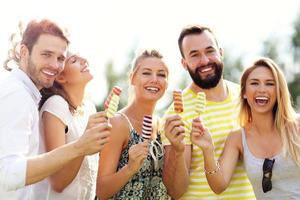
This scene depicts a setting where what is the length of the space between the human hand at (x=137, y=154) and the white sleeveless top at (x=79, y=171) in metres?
0.53

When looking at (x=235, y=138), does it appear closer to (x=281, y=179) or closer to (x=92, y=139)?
(x=281, y=179)

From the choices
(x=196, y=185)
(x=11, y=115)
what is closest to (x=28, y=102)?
(x=11, y=115)

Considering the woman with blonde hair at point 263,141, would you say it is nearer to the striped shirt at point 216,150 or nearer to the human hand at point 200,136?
the human hand at point 200,136

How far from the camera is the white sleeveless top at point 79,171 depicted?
18.8 ft

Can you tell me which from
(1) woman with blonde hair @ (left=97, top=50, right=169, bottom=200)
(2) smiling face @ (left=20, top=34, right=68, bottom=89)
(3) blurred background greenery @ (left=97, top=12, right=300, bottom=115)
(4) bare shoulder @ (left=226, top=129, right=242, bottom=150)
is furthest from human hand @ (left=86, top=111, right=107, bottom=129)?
(3) blurred background greenery @ (left=97, top=12, right=300, bottom=115)

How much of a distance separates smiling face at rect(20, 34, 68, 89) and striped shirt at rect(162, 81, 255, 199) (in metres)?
1.47

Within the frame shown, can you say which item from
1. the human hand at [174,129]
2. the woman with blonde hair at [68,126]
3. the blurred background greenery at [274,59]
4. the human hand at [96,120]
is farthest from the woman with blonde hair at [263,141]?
the blurred background greenery at [274,59]

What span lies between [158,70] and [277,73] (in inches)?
46.2

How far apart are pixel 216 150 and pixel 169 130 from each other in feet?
2.80

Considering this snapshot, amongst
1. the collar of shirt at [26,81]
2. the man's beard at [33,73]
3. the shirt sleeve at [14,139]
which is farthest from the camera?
the man's beard at [33,73]

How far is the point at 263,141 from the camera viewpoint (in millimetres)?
6414

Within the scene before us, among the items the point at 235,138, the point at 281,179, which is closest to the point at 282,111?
the point at 235,138

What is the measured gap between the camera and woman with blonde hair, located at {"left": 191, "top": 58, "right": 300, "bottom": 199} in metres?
6.18

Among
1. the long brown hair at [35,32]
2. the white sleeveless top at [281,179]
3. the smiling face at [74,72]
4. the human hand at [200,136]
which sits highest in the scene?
the long brown hair at [35,32]
